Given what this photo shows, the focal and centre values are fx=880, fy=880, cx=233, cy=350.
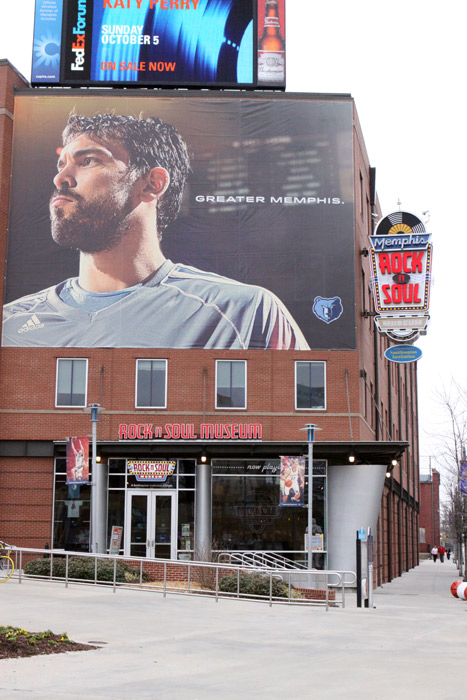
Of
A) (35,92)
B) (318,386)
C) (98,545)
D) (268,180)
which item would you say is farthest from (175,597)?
(35,92)

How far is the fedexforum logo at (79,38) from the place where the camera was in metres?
42.8

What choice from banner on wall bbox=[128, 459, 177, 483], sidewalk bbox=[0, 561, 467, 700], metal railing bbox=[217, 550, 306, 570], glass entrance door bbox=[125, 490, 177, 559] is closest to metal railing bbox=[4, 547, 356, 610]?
sidewalk bbox=[0, 561, 467, 700]

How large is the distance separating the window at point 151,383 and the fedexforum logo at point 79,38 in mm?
15653

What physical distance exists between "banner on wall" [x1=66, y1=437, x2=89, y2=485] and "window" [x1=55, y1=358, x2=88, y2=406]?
6538mm

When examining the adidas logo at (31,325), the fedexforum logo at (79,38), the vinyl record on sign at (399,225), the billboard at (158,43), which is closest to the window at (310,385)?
the vinyl record on sign at (399,225)

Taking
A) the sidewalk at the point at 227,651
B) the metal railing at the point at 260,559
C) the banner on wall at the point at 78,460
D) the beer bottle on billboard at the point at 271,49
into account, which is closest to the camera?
the sidewalk at the point at 227,651

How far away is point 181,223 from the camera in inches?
1521

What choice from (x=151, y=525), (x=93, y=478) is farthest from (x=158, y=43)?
(x=151, y=525)

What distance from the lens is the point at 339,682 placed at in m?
11.9

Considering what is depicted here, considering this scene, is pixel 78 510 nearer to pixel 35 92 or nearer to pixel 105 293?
pixel 105 293

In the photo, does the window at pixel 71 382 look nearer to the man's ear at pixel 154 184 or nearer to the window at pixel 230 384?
the window at pixel 230 384

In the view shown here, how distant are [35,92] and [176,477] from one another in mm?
18502

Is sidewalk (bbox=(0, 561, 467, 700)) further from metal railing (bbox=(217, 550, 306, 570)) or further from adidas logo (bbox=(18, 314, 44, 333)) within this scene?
adidas logo (bbox=(18, 314, 44, 333))

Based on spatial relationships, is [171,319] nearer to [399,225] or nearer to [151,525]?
[151,525]
